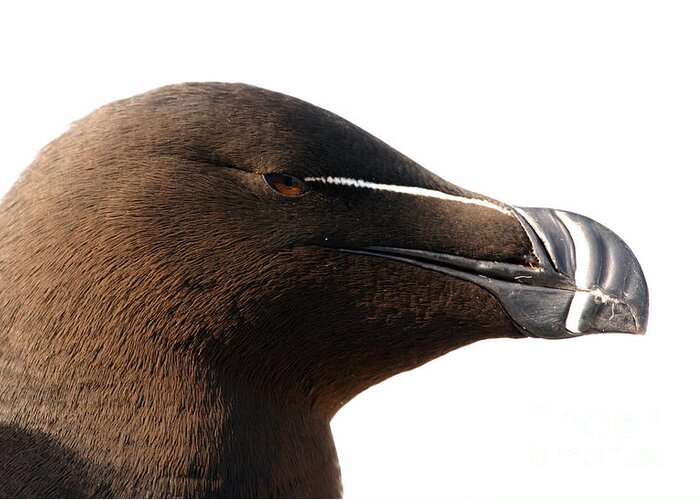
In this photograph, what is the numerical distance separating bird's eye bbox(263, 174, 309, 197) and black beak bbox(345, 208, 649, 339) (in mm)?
366

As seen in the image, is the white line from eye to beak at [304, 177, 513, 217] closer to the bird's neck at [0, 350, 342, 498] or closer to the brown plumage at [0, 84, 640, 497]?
the brown plumage at [0, 84, 640, 497]

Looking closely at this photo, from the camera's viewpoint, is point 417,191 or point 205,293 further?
point 417,191

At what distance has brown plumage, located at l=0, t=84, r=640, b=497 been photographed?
584cm

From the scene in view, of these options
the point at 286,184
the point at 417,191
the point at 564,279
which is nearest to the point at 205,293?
the point at 286,184

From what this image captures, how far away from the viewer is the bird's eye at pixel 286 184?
612cm

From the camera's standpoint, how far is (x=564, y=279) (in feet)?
20.3

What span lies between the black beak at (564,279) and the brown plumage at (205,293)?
0.17ft

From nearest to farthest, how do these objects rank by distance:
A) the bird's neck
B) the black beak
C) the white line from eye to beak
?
1. the bird's neck
2. the black beak
3. the white line from eye to beak

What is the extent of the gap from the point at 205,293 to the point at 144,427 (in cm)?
65

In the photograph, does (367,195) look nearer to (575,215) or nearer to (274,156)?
(274,156)

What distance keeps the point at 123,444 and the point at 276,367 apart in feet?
2.67

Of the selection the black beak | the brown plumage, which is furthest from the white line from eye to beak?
the black beak

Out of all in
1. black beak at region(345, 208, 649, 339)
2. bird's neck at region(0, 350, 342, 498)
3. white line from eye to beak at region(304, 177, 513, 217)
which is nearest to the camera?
bird's neck at region(0, 350, 342, 498)

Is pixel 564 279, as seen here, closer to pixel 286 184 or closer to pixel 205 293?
pixel 286 184
